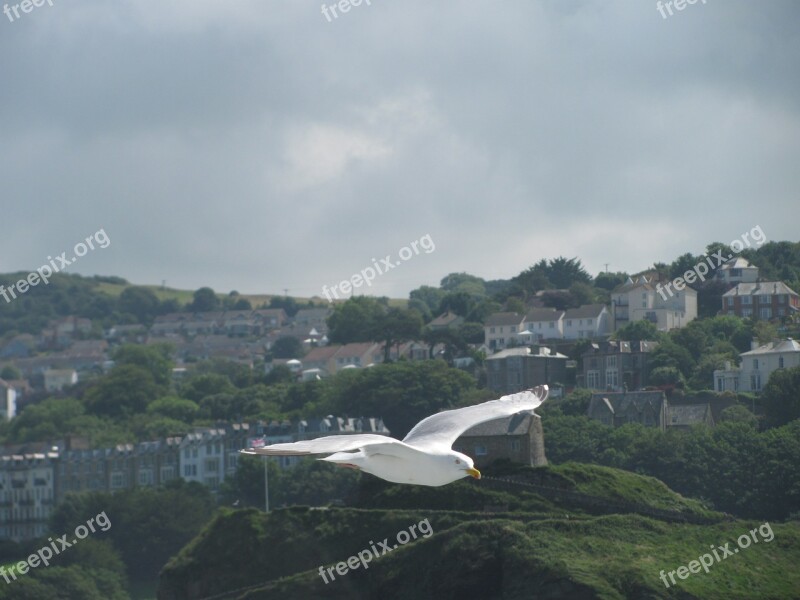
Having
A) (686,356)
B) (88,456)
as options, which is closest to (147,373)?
(88,456)

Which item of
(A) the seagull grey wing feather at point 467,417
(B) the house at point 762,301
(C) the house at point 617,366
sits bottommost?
(A) the seagull grey wing feather at point 467,417

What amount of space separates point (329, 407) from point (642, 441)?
118ft

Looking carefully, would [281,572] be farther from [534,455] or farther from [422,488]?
[534,455]

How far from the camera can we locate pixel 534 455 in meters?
102

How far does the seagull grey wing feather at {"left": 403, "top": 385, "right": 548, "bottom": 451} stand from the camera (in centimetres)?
3978

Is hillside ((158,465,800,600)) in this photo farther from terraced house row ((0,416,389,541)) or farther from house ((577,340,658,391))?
house ((577,340,658,391))

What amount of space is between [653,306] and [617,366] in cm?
2243

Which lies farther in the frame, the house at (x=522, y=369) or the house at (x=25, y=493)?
the house at (x=25, y=493)

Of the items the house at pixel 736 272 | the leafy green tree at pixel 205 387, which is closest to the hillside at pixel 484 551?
the house at pixel 736 272

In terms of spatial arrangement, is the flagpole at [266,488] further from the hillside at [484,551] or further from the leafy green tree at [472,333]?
the leafy green tree at [472,333]

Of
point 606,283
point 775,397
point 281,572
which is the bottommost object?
point 281,572

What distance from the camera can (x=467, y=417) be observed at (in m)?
40.6
